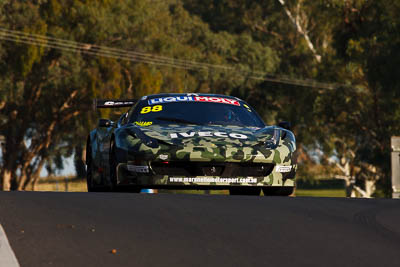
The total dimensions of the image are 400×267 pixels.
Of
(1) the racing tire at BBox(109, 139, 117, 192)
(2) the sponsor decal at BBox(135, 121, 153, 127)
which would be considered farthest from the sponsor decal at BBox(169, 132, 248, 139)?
(1) the racing tire at BBox(109, 139, 117, 192)

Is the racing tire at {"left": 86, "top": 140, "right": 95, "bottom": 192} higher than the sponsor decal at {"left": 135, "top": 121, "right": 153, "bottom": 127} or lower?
lower

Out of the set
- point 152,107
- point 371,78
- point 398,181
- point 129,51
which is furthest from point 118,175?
point 129,51

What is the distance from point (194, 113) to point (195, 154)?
1.55 meters

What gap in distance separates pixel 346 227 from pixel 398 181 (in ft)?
33.7

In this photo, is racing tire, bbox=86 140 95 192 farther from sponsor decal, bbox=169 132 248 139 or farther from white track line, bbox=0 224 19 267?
white track line, bbox=0 224 19 267

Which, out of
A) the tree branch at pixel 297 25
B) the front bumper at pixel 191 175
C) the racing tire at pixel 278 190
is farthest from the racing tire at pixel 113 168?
the tree branch at pixel 297 25

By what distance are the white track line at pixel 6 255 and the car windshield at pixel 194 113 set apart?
202 inches

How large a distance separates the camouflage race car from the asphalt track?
0.72m

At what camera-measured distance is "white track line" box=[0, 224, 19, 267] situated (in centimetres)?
540

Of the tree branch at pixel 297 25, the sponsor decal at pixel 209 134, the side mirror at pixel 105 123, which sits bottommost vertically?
the tree branch at pixel 297 25

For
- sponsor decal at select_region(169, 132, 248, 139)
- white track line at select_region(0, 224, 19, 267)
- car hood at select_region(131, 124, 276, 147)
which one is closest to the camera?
white track line at select_region(0, 224, 19, 267)

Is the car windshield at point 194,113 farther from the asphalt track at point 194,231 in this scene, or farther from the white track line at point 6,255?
the white track line at point 6,255

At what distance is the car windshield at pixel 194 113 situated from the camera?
11.4 meters

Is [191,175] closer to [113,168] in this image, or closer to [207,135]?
[207,135]
